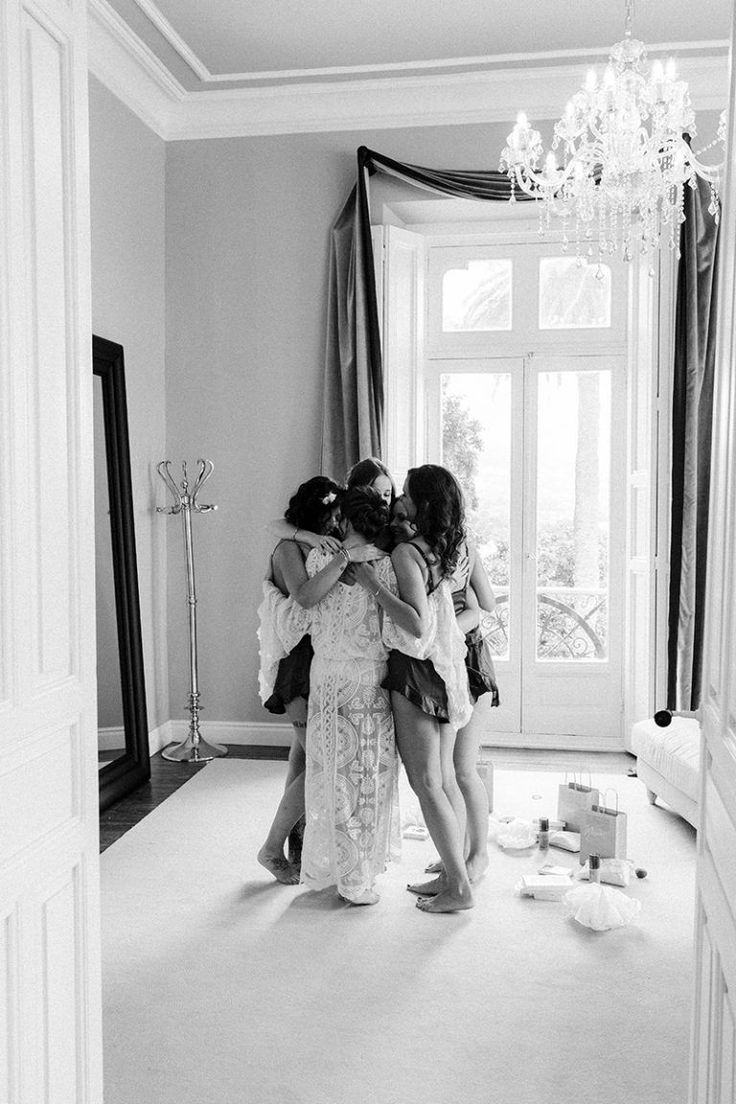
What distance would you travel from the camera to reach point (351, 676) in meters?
3.17

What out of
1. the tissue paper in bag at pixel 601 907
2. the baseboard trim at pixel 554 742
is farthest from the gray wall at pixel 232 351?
the tissue paper in bag at pixel 601 907

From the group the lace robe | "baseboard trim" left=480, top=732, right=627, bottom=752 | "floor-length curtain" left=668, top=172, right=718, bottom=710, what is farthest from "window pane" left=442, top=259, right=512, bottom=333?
the lace robe

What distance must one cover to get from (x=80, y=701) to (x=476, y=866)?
2.07 m

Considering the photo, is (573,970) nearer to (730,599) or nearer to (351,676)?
(351,676)

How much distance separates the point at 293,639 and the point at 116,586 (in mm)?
1773

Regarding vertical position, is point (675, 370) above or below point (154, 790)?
Answer: above

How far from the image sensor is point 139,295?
509 cm

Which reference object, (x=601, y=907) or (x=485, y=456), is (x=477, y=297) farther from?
(x=601, y=907)

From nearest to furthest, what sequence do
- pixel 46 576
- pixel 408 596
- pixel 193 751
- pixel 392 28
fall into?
1. pixel 46 576
2. pixel 408 596
3. pixel 392 28
4. pixel 193 751

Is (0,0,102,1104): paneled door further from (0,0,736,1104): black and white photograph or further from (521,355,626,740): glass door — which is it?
(521,355,626,740): glass door

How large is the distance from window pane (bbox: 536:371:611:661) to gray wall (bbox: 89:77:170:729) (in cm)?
216

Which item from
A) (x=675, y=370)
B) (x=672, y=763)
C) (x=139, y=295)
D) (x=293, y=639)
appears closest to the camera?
(x=293, y=639)

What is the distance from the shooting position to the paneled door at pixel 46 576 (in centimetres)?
161

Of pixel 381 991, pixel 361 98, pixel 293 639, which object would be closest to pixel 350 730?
pixel 293 639
